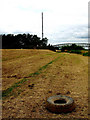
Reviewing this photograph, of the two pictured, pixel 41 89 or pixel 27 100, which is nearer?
pixel 27 100

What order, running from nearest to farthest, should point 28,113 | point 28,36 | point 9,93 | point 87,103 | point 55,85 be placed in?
point 28,113 → point 87,103 → point 9,93 → point 55,85 → point 28,36

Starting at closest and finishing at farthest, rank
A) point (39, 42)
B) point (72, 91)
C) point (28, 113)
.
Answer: point (28, 113), point (72, 91), point (39, 42)

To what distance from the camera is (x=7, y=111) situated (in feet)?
13.1

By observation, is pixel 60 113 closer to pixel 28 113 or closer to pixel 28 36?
pixel 28 113

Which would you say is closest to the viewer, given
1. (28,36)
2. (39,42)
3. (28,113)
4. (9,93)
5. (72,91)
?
(28,113)

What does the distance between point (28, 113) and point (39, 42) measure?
4676 cm

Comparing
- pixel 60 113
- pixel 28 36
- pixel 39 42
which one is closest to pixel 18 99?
pixel 60 113

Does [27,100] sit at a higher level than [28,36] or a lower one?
lower

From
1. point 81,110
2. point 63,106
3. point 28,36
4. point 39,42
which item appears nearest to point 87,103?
point 81,110

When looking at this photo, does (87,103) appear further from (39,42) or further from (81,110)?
(39,42)

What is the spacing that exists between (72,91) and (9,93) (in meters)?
2.13

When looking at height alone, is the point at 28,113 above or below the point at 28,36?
below

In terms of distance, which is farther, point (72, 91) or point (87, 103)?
point (72, 91)

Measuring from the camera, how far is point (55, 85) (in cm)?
624
